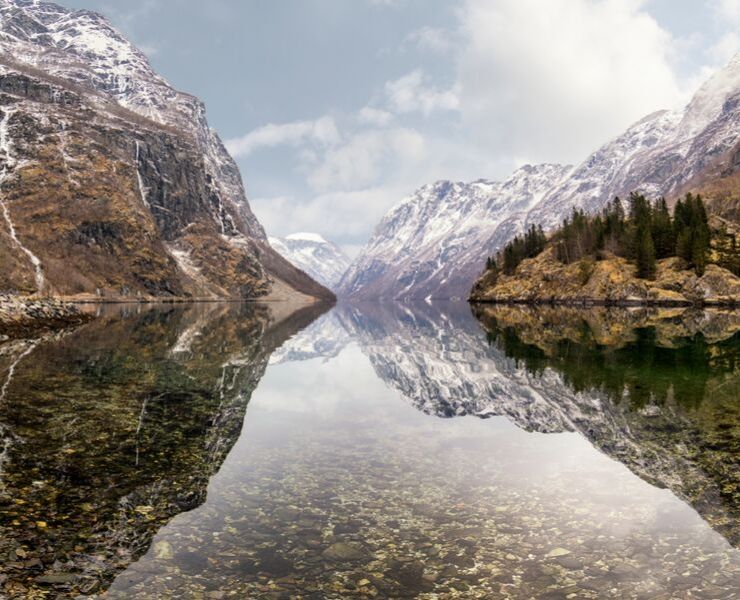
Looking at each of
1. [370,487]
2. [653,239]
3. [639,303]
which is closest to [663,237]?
[653,239]

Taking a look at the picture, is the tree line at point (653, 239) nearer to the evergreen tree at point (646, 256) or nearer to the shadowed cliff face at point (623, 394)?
the evergreen tree at point (646, 256)

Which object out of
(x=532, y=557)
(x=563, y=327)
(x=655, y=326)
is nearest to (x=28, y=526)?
(x=532, y=557)

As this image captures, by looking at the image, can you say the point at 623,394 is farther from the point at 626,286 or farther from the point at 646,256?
the point at 646,256

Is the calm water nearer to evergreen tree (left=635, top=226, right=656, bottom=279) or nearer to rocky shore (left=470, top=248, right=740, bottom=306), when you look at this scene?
rocky shore (left=470, top=248, right=740, bottom=306)

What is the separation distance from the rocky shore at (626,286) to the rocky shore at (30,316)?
138 m

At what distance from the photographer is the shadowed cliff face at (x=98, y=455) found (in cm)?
1210

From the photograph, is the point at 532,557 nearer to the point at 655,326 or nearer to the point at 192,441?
the point at 192,441

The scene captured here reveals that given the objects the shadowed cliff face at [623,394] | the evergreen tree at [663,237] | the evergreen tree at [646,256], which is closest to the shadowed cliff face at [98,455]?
the shadowed cliff face at [623,394]

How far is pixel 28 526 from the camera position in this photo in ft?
43.4

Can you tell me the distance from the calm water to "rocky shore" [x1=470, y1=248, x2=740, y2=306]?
378 feet

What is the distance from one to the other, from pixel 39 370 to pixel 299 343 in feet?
142

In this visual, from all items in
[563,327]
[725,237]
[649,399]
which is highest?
[725,237]

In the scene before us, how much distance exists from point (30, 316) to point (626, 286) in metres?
145

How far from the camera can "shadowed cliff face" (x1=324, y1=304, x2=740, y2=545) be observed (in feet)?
60.1
